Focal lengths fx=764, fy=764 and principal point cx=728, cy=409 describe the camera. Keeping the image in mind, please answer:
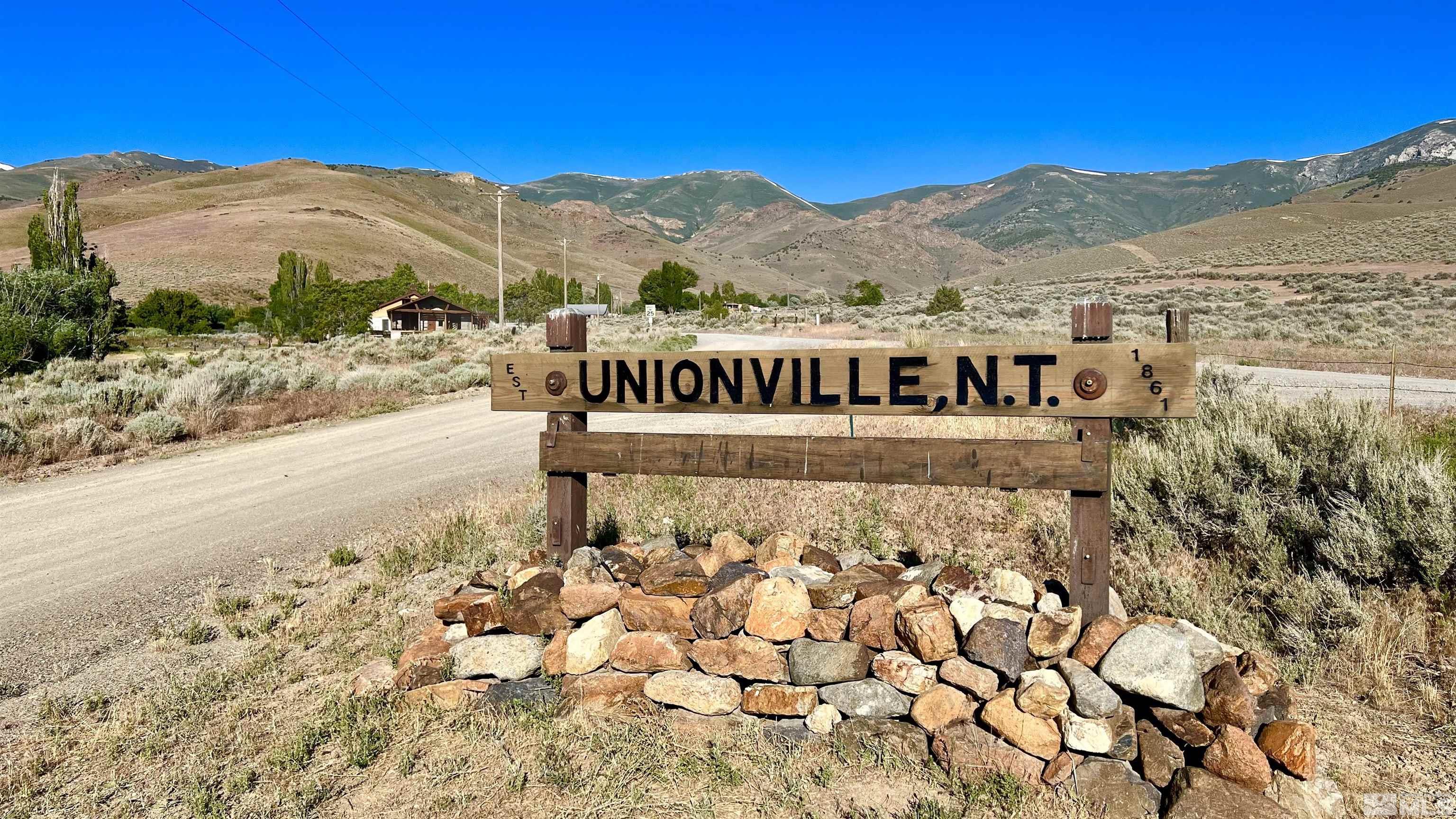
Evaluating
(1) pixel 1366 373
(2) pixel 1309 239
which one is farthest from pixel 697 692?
(2) pixel 1309 239

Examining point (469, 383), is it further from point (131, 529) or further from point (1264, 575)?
point (1264, 575)

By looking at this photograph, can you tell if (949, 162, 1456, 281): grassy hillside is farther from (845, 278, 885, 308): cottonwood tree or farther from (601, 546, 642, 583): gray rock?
(601, 546, 642, 583): gray rock

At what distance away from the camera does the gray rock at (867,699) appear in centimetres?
331

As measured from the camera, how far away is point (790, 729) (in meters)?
3.34

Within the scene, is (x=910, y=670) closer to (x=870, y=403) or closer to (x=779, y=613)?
(x=779, y=613)

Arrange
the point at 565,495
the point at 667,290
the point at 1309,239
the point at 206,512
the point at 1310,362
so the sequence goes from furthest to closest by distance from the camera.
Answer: the point at 667,290
the point at 1309,239
the point at 1310,362
the point at 206,512
the point at 565,495

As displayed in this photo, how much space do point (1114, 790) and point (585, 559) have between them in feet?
8.78

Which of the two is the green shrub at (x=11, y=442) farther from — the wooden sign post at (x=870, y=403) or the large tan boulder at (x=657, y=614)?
the large tan boulder at (x=657, y=614)

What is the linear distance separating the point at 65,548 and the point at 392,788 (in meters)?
5.20

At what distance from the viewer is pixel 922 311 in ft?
160

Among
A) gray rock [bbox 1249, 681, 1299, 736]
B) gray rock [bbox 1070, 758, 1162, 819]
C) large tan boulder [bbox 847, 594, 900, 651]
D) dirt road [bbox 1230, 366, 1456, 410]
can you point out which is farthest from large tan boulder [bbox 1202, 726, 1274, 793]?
dirt road [bbox 1230, 366, 1456, 410]

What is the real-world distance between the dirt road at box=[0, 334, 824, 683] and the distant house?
57.6 meters

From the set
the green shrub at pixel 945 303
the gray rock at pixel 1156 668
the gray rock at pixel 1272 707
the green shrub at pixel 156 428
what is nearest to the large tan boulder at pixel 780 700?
the gray rock at pixel 1156 668

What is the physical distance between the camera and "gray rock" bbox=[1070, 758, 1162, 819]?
2826 millimetres
